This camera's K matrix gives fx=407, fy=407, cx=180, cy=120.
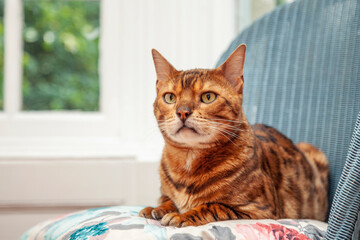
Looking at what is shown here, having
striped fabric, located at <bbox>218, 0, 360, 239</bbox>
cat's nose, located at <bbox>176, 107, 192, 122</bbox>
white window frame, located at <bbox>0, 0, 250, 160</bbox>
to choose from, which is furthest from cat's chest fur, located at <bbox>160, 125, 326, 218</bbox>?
white window frame, located at <bbox>0, 0, 250, 160</bbox>

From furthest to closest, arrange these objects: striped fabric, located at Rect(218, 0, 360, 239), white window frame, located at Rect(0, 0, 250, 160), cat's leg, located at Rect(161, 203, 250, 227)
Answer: white window frame, located at Rect(0, 0, 250, 160)
striped fabric, located at Rect(218, 0, 360, 239)
cat's leg, located at Rect(161, 203, 250, 227)

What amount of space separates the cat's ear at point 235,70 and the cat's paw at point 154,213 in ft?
1.10

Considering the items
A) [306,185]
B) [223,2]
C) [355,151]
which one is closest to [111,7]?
[223,2]

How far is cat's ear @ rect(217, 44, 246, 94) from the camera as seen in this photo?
0.94m

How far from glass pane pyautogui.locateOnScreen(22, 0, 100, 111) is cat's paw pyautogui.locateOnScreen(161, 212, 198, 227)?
4.32 feet

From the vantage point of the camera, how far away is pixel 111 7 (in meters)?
1.91

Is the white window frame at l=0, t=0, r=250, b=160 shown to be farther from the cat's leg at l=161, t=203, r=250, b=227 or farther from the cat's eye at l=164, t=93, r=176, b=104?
the cat's leg at l=161, t=203, r=250, b=227

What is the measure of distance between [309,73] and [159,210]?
2.28 ft

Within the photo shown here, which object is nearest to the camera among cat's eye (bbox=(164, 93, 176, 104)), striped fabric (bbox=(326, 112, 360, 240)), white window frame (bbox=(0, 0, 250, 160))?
striped fabric (bbox=(326, 112, 360, 240))

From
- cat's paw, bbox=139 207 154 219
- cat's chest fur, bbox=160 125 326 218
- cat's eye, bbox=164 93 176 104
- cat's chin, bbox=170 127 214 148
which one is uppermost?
cat's eye, bbox=164 93 176 104

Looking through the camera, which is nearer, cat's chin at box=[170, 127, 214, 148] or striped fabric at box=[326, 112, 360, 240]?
A: striped fabric at box=[326, 112, 360, 240]

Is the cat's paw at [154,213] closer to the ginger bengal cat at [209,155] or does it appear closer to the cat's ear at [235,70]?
the ginger bengal cat at [209,155]

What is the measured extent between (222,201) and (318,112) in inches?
21.2

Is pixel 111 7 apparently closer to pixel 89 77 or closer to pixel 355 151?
pixel 89 77
